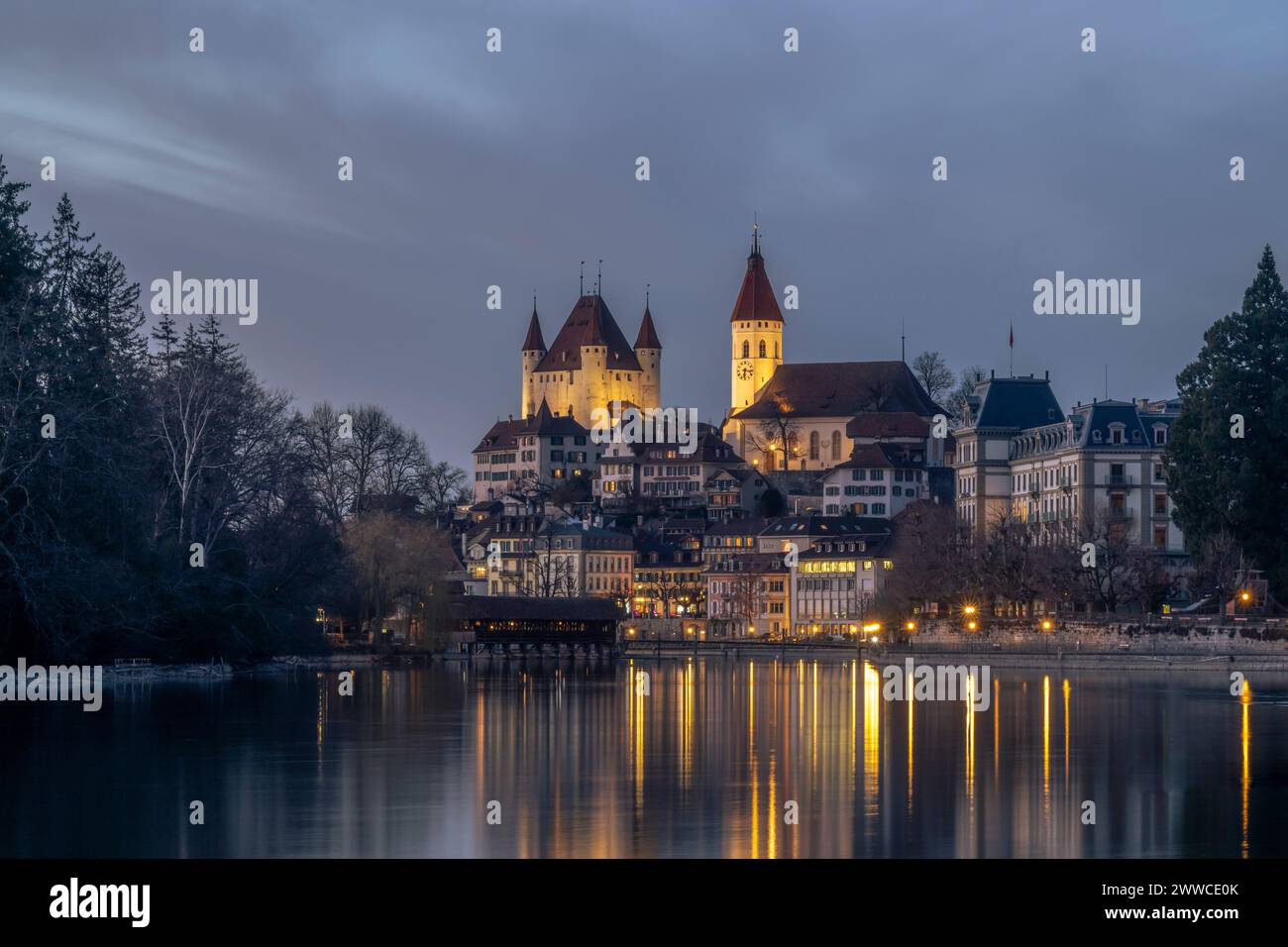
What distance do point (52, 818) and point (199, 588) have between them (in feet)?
146

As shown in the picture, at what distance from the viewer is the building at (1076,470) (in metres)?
125

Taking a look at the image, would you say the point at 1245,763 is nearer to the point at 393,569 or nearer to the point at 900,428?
the point at 393,569

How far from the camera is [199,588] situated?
254 feet

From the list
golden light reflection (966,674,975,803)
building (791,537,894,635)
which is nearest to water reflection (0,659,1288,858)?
golden light reflection (966,674,975,803)

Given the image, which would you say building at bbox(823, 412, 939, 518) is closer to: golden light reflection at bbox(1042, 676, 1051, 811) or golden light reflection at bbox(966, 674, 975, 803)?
golden light reflection at bbox(966, 674, 975, 803)

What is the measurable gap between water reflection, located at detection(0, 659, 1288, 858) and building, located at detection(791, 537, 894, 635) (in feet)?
272

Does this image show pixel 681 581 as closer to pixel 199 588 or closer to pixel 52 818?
pixel 199 588

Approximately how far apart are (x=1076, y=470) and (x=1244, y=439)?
32.6 meters

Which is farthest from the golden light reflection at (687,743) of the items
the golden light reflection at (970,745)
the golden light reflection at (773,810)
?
the golden light reflection at (970,745)

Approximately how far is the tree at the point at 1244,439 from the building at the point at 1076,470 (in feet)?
50.6

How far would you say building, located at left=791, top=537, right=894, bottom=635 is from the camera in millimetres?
153875

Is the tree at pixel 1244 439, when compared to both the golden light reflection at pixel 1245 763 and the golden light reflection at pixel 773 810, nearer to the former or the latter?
the golden light reflection at pixel 1245 763

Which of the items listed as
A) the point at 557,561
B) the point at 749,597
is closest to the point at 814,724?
the point at 749,597
